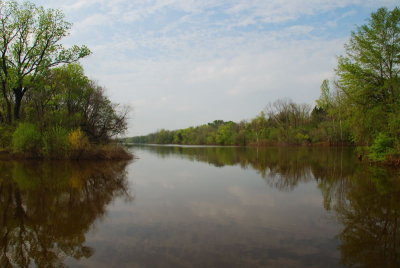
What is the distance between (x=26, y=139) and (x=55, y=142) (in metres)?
2.36

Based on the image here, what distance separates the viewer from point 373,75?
71.4 ft

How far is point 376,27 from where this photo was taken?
70.7 ft

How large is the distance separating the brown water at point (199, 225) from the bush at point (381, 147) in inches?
345

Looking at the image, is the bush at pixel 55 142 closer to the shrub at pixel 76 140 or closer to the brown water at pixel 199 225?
the shrub at pixel 76 140

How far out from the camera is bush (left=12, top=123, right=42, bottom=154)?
23.6 meters

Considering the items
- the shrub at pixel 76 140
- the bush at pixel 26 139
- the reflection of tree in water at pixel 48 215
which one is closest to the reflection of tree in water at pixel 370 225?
the reflection of tree in water at pixel 48 215

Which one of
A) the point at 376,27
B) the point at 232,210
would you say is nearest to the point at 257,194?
the point at 232,210

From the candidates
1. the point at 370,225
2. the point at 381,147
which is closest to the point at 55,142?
the point at 370,225

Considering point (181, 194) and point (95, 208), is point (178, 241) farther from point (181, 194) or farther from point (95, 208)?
point (181, 194)

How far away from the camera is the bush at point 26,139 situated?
23609 millimetres

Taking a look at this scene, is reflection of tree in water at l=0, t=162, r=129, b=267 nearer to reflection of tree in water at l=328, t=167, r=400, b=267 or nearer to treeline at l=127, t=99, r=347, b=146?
reflection of tree in water at l=328, t=167, r=400, b=267

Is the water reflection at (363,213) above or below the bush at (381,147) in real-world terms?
below

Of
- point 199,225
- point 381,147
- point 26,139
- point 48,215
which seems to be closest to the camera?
point 199,225

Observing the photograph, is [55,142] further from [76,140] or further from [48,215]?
[48,215]
